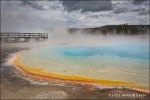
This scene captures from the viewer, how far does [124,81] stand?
906cm

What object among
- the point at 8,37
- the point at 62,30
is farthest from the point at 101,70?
the point at 62,30

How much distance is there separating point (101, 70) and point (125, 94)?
13.7 ft

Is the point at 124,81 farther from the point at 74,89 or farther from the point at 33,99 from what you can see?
the point at 33,99

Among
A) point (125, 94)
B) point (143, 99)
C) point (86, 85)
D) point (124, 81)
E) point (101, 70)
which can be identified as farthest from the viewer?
point (101, 70)

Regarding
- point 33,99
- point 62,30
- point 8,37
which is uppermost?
point 62,30

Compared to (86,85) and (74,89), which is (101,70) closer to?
(86,85)

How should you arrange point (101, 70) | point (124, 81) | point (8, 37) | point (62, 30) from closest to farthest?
point (124, 81)
point (101, 70)
point (8, 37)
point (62, 30)

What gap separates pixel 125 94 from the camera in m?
7.11

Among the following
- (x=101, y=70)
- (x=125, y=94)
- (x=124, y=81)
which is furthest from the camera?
(x=101, y=70)

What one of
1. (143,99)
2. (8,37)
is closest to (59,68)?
(143,99)

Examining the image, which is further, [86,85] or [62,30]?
[62,30]

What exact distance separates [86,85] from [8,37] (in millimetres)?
25493

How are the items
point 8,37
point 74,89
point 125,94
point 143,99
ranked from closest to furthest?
point 143,99 < point 125,94 < point 74,89 < point 8,37

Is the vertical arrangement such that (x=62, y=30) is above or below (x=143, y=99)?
above
